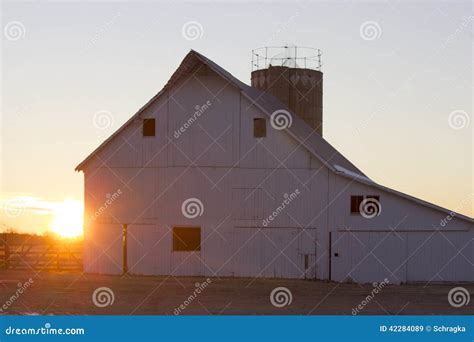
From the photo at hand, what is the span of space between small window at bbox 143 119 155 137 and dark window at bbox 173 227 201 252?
406cm

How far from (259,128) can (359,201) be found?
4.93 m

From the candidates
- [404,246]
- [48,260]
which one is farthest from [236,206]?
[48,260]

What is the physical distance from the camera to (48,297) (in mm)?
24484

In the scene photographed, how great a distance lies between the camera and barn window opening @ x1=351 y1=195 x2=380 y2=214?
31328mm

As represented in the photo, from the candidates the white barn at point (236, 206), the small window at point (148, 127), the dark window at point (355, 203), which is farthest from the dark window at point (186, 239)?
the dark window at point (355, 203)

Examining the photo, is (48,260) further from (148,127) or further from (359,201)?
(359,201)

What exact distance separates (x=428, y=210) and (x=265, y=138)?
6.95 meters

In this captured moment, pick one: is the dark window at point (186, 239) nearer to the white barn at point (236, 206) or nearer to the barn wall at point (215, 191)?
the white barn at point (236, 206)

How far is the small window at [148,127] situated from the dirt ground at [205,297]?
592 centimetres
